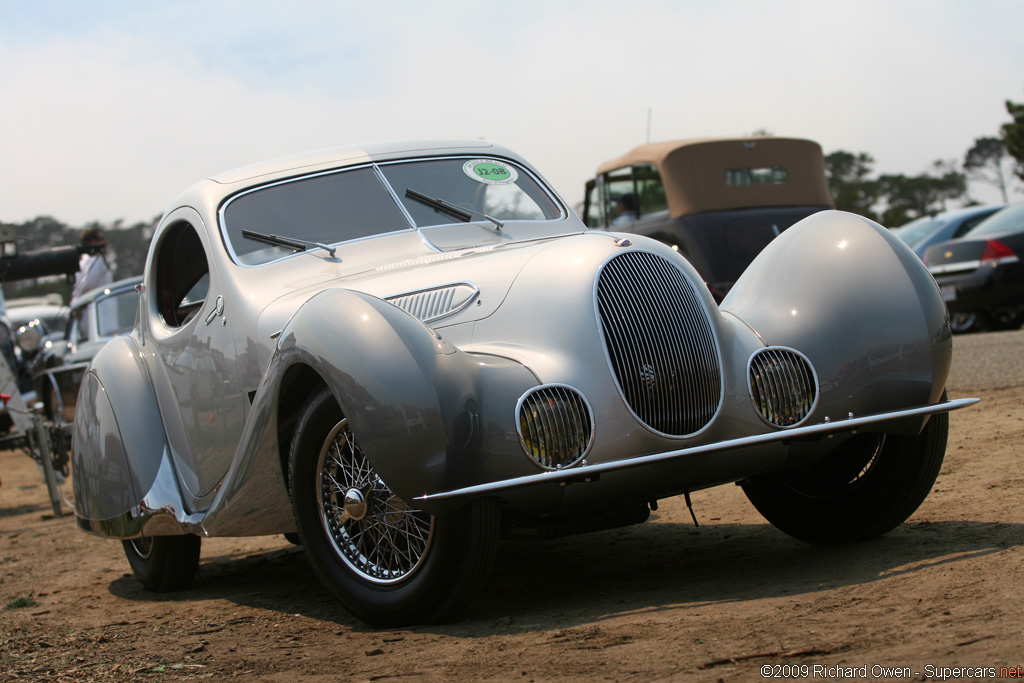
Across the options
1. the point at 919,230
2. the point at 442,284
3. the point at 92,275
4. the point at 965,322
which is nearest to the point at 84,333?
the point at 92,275

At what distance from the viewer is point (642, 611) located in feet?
11.8

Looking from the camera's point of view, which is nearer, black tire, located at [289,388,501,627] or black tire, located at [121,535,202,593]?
black tire, located at [289,388,501,627]

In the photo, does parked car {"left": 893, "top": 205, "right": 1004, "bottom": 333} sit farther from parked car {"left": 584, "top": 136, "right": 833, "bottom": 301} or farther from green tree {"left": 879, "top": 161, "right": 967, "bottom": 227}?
green tree {"left": 879, "top": 161, "right": 967, "bottom": 227}

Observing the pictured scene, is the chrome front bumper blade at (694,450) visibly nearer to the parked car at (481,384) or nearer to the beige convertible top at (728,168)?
the parked car at (481,384)

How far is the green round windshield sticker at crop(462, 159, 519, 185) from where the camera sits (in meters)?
5.34

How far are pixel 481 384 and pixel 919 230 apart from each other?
595 inches

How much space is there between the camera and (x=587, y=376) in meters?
3.59

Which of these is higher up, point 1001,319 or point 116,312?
point 116,312

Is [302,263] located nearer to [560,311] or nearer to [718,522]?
[560,311]

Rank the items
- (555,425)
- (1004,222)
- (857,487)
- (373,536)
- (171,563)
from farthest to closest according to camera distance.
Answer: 1. (1004,222)
2. (171,563)
3. (857,487)
4. (373,536)
5. (555,425)

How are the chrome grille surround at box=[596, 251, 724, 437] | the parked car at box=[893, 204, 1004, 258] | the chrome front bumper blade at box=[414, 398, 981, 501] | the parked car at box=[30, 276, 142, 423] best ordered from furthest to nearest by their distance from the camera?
the parked car at box=[893, 204, 1004, 258], the parked car at box=[30, 276, 142, 423], the chrome grille surround at box=[596, 251, 724, 437], the chrome front bumper blade at box=[414, 398, 981, 501]

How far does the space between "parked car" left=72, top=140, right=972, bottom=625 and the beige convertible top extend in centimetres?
627

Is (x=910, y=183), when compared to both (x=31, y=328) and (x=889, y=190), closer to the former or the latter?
(x=889, y=190)

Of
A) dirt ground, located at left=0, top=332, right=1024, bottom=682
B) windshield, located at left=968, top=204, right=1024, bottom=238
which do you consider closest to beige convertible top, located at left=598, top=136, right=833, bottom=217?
windshield, located at left=968, top=204, right=1024, bottom=238
